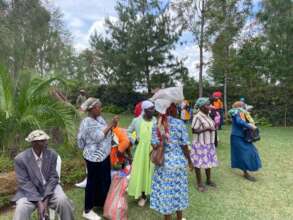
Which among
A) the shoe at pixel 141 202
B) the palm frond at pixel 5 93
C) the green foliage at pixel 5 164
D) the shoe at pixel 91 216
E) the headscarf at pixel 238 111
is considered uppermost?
the palm frond at pixel 5 93

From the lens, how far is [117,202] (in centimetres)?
404

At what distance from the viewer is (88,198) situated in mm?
4238

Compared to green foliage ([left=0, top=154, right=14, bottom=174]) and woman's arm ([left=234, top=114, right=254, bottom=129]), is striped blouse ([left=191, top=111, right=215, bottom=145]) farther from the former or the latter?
green foliage ([left=0, top=154, right=14, bottom=174])

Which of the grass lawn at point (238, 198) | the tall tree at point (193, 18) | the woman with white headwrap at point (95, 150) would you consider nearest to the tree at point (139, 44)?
the tall tree at point (193, 18)

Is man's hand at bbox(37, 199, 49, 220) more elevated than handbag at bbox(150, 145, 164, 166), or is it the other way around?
handbag at bbox(150, 145, 164, 166)

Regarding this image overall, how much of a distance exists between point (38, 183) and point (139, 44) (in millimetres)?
13751

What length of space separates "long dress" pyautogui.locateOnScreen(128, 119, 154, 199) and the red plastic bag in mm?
355

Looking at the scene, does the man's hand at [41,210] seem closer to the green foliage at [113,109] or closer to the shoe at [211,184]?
the shoe at [211,184]

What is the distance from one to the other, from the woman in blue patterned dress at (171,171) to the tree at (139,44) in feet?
44.1

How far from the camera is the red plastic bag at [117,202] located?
4.00 meters

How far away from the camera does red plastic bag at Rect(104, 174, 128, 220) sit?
157 inches

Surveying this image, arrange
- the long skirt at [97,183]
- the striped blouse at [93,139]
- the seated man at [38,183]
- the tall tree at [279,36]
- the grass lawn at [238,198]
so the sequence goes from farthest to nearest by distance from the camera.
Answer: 1. the tall tree at [279,36]
2. the grass lawn at [238,198]
3. the long skirt at [97,183]
4. the striped blouse at [93,139]
5. the seated man at [38,183]

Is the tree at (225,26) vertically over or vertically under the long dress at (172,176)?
over

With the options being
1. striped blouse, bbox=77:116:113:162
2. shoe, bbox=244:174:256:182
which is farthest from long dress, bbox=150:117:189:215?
shoe, bbox=244:174:256:182
